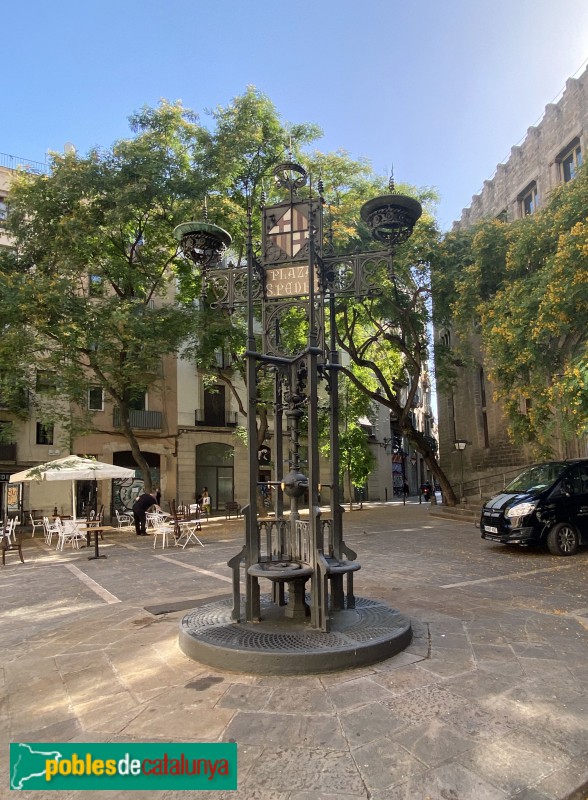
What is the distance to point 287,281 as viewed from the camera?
17.5 ft

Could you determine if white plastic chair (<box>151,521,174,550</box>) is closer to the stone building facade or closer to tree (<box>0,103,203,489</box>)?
tree (<box>0,103,203,489</box>)

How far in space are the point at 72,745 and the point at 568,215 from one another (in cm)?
1218

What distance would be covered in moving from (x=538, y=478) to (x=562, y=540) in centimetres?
144

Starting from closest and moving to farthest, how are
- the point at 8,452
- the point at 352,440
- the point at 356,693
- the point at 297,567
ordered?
the point at 356,693
the point at 297,567
the point at 8,452
the point at 352,440

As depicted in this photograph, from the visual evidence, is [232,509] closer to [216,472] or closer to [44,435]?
[216,472]

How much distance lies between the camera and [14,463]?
22141mm

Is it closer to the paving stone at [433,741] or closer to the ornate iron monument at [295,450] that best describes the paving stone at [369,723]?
the paving stone at [433,741]

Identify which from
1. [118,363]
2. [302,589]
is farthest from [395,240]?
[118,363]

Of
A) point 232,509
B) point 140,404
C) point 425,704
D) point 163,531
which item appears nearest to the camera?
point 425,704

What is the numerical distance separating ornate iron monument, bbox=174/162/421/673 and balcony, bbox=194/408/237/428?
69.7 feet

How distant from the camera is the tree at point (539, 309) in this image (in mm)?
9945

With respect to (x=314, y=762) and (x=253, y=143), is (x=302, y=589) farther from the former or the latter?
(x=253, y=143)

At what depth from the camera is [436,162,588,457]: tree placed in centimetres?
995

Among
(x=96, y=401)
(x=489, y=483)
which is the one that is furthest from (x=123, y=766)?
(x=96, y=401)
